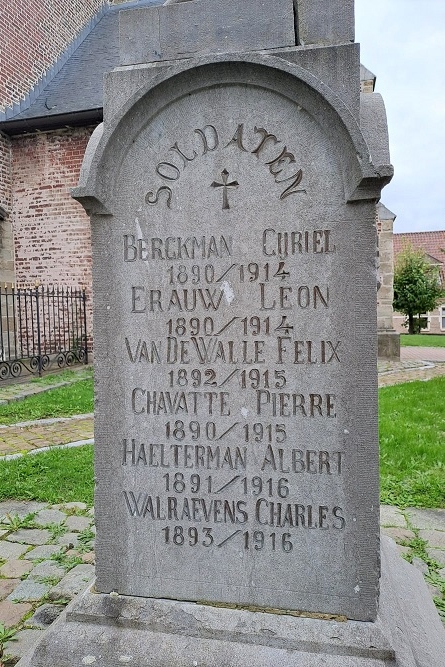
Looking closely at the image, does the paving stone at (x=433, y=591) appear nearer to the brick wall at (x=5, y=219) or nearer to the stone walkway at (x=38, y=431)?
the stone walkway at (x=38, y=431)

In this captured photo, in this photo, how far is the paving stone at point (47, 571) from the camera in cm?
300

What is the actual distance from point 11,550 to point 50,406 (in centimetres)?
432

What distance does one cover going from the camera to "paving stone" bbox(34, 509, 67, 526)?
12.2 feet

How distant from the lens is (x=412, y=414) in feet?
21.8

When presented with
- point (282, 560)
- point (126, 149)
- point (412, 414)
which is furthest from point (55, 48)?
point (282, 560)

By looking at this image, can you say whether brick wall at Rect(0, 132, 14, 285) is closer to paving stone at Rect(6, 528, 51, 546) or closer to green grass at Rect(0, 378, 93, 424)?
green grass at Rect(0, 378, 93, 424)

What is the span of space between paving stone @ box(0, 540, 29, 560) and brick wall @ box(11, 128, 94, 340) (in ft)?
30.2

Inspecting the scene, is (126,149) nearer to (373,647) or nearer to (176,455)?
(176,455)

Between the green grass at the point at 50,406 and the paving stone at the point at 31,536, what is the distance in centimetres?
350

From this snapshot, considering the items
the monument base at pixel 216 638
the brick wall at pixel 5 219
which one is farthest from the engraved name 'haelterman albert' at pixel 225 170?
the brick wall at pixel 5 219

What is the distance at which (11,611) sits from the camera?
2.67 metres

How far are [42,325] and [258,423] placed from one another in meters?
11.3

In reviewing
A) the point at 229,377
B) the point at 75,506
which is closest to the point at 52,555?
the point at 75,506

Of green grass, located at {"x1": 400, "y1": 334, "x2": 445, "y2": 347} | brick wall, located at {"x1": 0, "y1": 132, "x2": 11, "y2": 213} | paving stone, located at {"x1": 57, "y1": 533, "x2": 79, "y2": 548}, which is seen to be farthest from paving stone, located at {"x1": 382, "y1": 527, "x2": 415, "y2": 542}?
green grass, located at {"x1": 400, "y1": 334, "x2": 445, "y2": 347}
